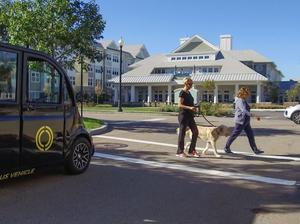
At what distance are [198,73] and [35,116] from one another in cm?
6271

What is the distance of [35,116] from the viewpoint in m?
7.48

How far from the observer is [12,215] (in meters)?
5.94

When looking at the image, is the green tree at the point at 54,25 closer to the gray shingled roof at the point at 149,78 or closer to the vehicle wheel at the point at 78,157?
the vehicle wheel at the point at 78,157

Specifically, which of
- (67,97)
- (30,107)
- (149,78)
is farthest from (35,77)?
(149,78)

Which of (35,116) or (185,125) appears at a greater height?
(35,116)

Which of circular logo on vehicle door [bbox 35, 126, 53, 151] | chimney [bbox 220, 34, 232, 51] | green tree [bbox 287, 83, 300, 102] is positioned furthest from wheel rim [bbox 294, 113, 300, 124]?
chimney [bbox 220, 34, 232, 51]

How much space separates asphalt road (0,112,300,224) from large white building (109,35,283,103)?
5458cm

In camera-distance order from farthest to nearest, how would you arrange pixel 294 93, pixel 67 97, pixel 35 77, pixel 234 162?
pixel 294 93 → pixel 234 162 → pixel 67 97 → pixel 35 77

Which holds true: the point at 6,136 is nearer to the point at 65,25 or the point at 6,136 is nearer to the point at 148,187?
the point at 148,187

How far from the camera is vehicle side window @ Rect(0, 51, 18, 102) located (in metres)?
6.98

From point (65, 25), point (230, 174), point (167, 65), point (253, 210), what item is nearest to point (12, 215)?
point (253, 210)

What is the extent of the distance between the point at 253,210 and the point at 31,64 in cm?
406

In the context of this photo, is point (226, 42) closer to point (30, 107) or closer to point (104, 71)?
point (104, 71)

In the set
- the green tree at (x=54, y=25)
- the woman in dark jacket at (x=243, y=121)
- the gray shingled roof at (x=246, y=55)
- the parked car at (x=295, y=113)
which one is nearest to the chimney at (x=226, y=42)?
the gray shingled roof at (x=246, y=55)
